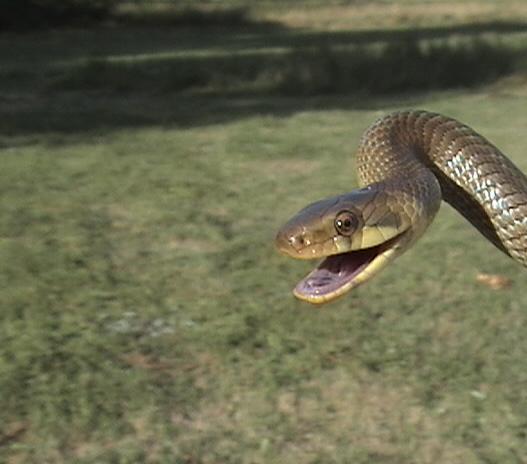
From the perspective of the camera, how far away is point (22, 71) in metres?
22.3

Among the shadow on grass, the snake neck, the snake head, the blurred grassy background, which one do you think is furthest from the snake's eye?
the shadow on grass

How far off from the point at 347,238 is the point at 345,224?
0.04 m

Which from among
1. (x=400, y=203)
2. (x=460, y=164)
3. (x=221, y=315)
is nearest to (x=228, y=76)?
(x=221, y=315)

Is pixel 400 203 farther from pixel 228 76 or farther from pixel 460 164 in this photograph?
pixel 228 76

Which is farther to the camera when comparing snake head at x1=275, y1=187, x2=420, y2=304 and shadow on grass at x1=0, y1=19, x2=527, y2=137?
shadow on grass at x1=0, y1=19, x2=527, y2=137

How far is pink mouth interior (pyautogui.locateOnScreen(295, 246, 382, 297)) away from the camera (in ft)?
12.4

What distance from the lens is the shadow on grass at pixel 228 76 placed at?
60.7 feet

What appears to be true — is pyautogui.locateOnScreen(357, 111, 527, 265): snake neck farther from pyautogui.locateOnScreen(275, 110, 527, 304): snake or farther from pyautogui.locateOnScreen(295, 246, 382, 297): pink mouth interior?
pyautogui.locateOnScreen(295, 246, 382, 297): pink mouth interior

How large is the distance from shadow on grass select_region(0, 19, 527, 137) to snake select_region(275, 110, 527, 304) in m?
12.4

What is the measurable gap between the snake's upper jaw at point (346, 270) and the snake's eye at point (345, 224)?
0.40ft

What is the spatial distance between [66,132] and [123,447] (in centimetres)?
1001

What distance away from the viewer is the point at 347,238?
155 inches

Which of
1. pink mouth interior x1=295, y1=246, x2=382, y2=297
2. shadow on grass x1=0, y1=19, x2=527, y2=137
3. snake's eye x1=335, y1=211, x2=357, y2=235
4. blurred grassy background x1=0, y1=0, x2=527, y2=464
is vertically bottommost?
shadow on grass x1=0, y1=19, x2=527, y2=137

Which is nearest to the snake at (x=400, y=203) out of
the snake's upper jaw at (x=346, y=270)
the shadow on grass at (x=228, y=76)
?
the snake's upper jaw at (x=346, y=270)
